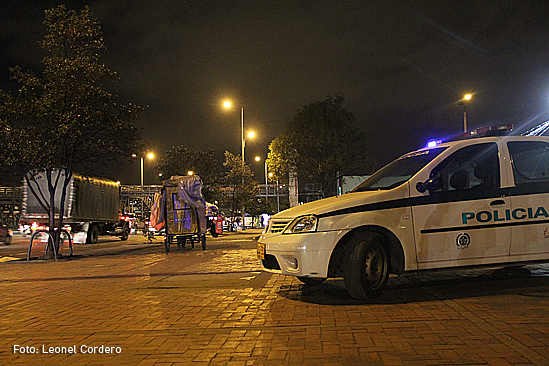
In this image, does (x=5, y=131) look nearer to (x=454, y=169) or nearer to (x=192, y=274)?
(x=192, y=274)

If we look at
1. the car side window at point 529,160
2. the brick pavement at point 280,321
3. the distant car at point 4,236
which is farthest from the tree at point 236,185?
the car side window at point 529,160

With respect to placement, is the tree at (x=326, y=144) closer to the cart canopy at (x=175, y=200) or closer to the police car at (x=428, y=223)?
the cart canopy at (x=175, y=200)

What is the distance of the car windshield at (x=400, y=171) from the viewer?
654 cm

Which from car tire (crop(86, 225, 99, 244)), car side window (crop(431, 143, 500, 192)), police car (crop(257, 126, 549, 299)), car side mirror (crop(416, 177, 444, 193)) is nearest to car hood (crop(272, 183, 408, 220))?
police car (crop(257, 126, 549, 299))

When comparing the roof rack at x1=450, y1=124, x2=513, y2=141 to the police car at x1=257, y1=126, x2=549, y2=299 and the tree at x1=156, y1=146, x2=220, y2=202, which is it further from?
the tree at x1=156, y1=146, x2=220, y2=202

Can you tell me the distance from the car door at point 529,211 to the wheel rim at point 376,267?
1.76 m

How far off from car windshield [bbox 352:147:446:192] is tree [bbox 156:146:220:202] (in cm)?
3428

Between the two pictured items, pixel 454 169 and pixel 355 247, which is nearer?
pixel 355 247

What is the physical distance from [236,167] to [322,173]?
12.9m

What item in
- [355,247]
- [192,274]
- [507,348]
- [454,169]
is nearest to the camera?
[507,348]

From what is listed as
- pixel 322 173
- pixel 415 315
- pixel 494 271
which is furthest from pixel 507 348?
pixel 322 173

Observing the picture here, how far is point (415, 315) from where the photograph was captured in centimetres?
549

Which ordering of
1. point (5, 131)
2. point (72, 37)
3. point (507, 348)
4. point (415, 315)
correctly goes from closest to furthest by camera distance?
point (507, 348) < point (415, 315) < point (5, 131) < point (72, 37)

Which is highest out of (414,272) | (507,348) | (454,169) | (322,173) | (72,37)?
(72,37)
